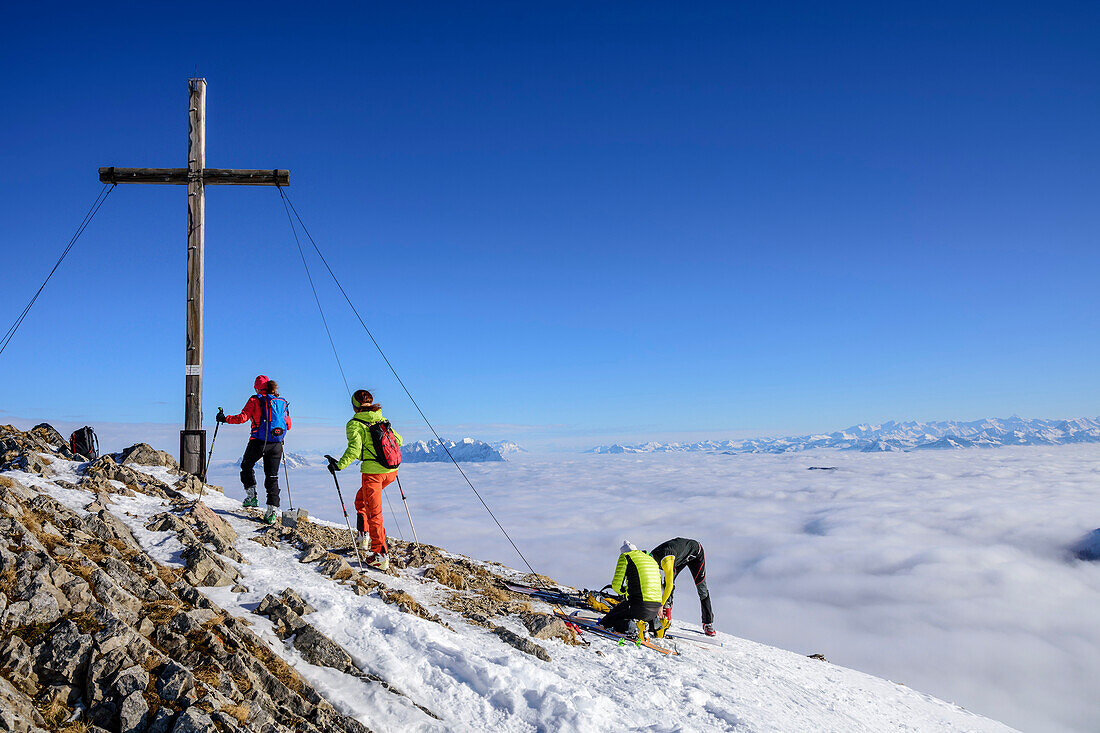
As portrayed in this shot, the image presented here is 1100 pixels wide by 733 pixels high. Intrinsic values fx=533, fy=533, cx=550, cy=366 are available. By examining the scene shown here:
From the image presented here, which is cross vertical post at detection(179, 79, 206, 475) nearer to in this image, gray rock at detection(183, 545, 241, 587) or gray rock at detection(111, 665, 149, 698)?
gray rock at detection(183, 545, 241, 587)

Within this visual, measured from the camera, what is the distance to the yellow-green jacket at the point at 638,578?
825 centimetres

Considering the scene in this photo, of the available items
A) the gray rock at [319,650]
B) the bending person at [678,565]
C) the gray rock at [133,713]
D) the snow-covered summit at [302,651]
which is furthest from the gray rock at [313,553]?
the bending person at [678,565]

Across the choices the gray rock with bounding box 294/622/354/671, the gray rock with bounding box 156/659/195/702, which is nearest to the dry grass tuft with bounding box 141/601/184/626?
the gray rock with bounding box 156/659/195/702

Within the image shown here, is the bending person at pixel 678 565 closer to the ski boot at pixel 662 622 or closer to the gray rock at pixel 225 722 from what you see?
the ski boot at pixel 662 622

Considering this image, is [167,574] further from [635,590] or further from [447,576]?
[635,590]

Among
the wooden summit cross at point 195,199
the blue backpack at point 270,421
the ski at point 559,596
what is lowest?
the ski at point 559,596

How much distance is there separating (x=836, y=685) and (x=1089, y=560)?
25608 cm

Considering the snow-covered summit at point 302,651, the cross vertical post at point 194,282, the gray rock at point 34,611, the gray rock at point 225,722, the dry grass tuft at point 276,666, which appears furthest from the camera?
the cross vertical post at point 194,282

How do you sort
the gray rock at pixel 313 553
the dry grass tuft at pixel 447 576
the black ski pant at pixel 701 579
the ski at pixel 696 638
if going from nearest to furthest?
the gray rock at pixel 313 553 → the dry grass tuft at pixel 447 576 → the ski at pixel 696 638 → the black ski pant at pixel 701 579

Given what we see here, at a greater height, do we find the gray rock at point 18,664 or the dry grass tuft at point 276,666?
the gray rock at point 18,664

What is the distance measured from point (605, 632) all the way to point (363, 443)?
480 cm

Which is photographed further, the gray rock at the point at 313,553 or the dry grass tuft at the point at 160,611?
the gray rock at the point at 313,553

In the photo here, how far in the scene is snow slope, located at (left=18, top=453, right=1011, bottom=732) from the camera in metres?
5.14

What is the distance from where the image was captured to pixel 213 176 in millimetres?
12039
